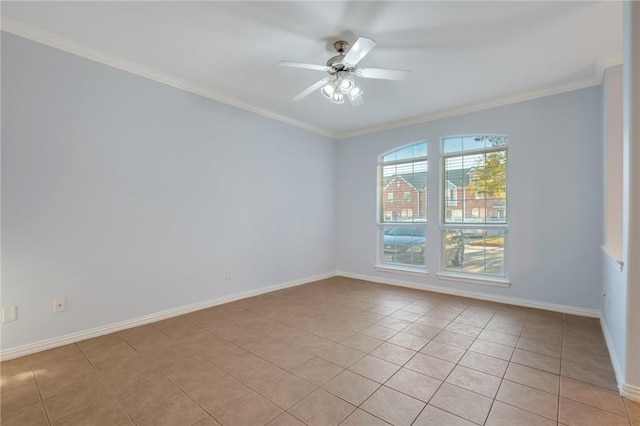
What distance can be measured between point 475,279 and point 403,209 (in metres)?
1.52

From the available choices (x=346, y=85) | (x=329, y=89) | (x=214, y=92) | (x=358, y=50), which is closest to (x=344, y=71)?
(x=346, y=85)

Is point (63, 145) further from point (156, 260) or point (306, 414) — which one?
point (306, 414)

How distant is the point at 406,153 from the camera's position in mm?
4887

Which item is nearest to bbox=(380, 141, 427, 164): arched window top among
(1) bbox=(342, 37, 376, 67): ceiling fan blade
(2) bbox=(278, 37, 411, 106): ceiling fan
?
(2) bbox=(278, 37, 411, 106): ceiling fan

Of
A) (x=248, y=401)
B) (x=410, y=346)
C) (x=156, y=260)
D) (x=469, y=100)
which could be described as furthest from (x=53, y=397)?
(x=469, y=100)

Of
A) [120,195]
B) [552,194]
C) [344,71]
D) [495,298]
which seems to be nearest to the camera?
[344,71]

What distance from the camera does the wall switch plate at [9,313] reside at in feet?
7.65

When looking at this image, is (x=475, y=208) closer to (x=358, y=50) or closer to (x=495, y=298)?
(x=495, y=298)

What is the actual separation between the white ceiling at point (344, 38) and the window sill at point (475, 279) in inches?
94.9

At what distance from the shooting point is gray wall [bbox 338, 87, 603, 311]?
3279 mm

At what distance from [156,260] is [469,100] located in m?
4.40

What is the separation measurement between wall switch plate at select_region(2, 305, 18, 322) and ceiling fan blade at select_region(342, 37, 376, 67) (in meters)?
3.39

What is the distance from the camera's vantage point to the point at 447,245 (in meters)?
4.43

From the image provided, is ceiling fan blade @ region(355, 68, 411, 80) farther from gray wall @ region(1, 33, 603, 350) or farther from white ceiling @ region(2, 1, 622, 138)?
gray wall @ region(1, 33, 603, 350)
